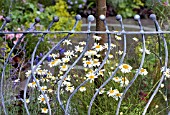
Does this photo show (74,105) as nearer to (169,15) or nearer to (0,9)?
(169,15)

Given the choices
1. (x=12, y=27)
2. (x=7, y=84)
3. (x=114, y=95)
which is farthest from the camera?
(x=12, y=27)

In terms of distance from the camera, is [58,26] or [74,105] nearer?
[74,105]

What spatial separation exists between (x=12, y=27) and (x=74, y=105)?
2.33 m

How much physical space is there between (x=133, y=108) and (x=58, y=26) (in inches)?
107

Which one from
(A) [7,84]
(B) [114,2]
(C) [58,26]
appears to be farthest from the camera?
(B) [114,2]

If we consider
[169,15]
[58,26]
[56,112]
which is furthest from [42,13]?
[56,112]

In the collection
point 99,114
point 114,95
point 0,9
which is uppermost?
point 0,9

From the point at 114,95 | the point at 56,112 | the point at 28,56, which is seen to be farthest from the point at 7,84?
the point at 28,56

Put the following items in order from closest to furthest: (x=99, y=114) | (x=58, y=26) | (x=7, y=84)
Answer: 1. (x=99, y=114)
2. (x=7, y=84)
3. (x=58, y=26)

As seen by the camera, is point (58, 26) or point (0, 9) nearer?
point (0, 9)

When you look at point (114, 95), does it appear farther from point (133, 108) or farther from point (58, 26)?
point (58, 26)

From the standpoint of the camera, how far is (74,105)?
8.89 ft

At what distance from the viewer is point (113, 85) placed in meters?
2.75

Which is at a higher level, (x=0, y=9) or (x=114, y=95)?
(x=0, y=9)
